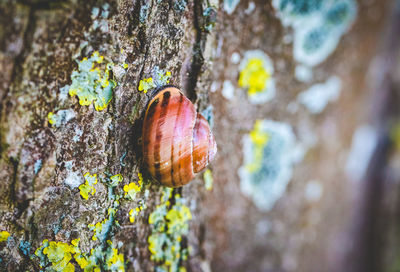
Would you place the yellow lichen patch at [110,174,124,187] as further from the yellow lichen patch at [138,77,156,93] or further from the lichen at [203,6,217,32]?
the lichen at [203,6,217,32]

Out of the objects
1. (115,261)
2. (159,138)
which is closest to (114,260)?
(115,261)

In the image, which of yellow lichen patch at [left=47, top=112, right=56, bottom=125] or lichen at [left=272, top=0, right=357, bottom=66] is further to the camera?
lichen at [left=272, top=0, right=357, bottom=66]

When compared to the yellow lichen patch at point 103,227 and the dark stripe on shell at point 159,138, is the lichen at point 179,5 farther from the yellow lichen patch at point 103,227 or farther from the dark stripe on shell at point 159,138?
the yellow lichen patch at point 103,227

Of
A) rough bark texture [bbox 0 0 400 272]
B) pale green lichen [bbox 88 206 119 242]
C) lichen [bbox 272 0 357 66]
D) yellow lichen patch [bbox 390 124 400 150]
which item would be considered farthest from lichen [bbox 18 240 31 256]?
yellow lichen patch [bbox 390 124 400 150]

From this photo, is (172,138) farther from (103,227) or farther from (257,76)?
(257,76)

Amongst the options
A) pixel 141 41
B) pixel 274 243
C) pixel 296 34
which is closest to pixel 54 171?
pixel 141 41
